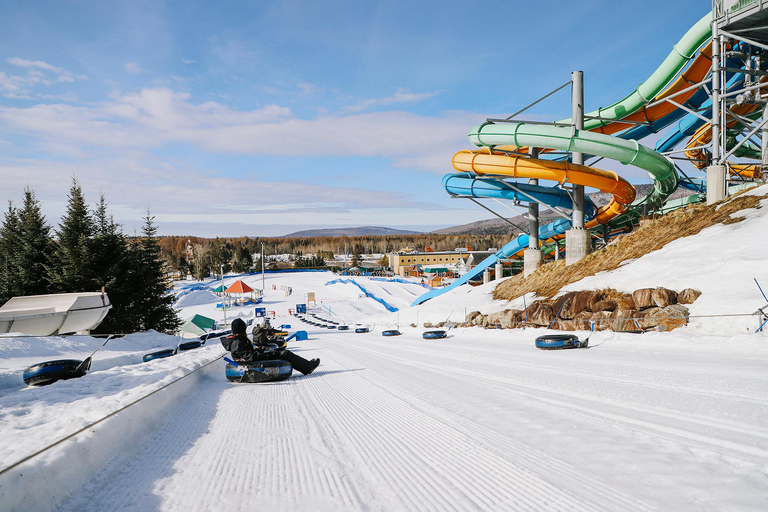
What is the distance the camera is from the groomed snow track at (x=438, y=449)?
2725mm

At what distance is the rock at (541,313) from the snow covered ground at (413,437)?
20.7ft

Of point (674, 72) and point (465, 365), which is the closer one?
point (465, 365)

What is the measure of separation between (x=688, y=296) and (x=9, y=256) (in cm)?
3462

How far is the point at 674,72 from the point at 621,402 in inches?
885

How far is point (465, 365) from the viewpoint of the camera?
29.2 feet

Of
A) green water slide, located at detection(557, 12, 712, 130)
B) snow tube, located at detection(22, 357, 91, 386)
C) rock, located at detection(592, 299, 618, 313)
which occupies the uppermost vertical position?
green water slide, located at detection(557, 12, 712, 130)

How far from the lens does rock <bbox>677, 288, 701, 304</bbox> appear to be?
37.2 ft

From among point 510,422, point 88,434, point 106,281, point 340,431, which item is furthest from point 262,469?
point 106,281

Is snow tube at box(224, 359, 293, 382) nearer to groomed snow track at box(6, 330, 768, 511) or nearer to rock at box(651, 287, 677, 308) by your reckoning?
groomed snow track at box(6, 330, 768, 511)

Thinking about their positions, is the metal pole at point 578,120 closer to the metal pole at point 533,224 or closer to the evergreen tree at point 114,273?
the metal pole at point 533,224

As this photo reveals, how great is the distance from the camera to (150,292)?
25.8 meters

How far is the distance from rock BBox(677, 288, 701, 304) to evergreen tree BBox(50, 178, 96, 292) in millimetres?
26487

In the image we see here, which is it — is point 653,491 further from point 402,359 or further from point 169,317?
Answer: point 169,317

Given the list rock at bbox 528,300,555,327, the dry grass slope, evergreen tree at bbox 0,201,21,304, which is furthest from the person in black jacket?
evergreen tree at bbox 0,201,21,304
